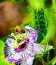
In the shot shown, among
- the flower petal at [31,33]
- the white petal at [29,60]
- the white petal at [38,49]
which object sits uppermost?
the flower petal at [31,33]

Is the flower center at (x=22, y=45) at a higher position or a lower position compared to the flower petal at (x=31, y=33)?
lower

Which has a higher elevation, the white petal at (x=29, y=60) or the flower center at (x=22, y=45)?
the flower center at (x=22, y=45)

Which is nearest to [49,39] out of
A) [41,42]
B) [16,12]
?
[41,42]

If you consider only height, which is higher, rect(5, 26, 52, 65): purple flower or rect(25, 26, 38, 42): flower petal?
rect(25, 26, 38, 42): flower petal

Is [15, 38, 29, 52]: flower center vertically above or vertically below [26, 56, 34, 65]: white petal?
above

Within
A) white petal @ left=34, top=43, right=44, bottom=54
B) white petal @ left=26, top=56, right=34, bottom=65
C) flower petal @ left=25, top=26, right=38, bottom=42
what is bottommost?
white petal @ left=26, top=56, right=34, bottom=65

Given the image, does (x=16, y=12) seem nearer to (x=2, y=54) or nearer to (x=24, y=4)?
(x=24, y=4)

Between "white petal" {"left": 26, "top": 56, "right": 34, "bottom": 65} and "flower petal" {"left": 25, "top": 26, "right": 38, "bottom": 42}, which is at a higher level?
"flower petal" {"left": 25, "top": 26, "right": 38, "bottom": 42}

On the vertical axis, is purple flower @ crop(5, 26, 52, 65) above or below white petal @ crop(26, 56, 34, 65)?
above
